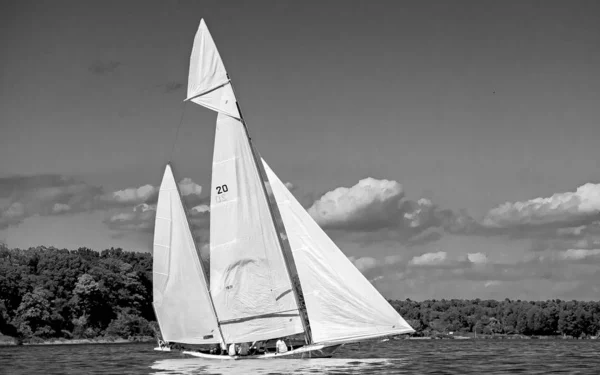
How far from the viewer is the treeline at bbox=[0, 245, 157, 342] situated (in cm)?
14475

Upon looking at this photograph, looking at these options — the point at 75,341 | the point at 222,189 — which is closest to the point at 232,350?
the point at 222,189

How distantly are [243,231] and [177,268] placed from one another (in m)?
8.96

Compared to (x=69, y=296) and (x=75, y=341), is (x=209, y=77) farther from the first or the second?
(x=69, y=296)

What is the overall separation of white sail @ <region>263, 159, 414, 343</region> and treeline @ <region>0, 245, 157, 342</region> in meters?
101

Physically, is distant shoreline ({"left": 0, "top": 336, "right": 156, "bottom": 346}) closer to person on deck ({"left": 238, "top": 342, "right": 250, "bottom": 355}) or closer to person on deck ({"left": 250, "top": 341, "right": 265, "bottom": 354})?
person on deck ({"left": 238, "top": 342, "right": 250, "bottom": 355})

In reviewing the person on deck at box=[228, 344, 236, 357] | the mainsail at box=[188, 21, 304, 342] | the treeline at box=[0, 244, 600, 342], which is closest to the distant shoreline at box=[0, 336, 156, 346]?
the treeline at box=[0, 244, 600, 342]

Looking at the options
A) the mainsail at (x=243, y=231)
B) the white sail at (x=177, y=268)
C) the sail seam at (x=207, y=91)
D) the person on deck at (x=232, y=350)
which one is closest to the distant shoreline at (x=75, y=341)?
the white sail at (x=177, y=268)

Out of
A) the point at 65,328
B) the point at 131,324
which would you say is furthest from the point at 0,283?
the point at 131,324

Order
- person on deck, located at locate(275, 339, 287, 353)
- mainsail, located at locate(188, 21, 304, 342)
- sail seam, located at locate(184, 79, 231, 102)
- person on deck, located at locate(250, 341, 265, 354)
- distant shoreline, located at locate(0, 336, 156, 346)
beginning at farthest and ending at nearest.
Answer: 1. distant shoreline, located at locate(0, 336, 156, 346)
2. person on deck, located at locate(250, 341, 265, 354)
3. sail seam, located at locate(184, 79, 231, 102)
4. mainsail, located at locate(188, 21, 304, 342)
5. person on deck, located at locate(275, 339, 287, 353)

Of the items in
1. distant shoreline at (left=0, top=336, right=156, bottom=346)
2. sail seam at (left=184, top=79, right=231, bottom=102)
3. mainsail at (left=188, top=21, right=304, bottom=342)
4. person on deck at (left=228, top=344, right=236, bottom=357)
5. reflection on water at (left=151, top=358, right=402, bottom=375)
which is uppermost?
sail seam at (left=184, top=79, right=231, bottom=102)

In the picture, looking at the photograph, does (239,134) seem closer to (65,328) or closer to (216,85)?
(216,85)

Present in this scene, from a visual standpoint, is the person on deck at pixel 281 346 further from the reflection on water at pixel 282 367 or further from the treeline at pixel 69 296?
the treeline at pixel 69 296

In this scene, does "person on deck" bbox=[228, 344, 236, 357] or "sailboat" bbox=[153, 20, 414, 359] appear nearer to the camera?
"sailboat" bbox=[153, 20, 414, 359]

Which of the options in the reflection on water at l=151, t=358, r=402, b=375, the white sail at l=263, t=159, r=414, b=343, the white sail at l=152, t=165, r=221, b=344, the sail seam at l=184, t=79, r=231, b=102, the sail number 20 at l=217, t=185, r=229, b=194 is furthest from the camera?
the white sail at l=152, t=165, r=221, b=344
